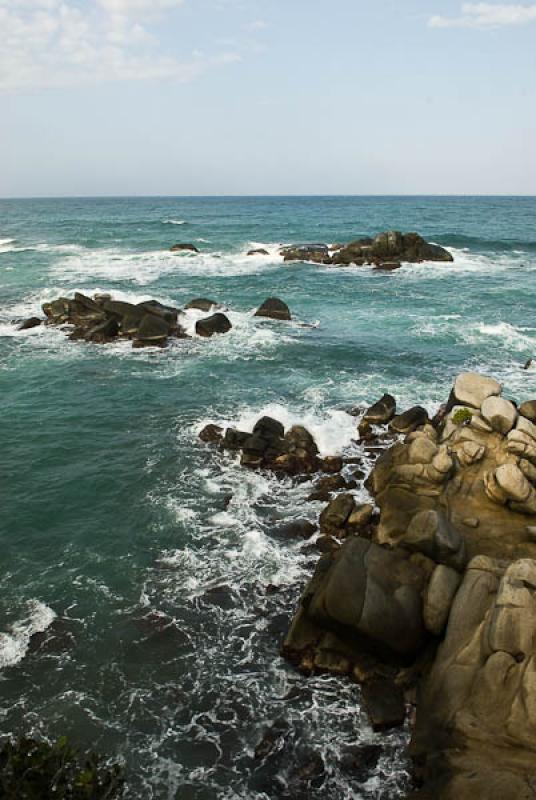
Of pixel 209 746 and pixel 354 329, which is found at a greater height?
pixel 354 329

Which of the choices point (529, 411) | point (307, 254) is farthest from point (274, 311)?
point (307, 254)

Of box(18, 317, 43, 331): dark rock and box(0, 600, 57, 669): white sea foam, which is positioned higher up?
box(18, 317, 43, 331): dark rock

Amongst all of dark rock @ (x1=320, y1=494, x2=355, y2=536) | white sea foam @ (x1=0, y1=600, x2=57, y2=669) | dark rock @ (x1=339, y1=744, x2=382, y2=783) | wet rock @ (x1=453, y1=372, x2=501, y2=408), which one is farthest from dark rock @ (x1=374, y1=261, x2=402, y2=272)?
dark rock @ (x1=339, y1=744, x2=382, y2=783)

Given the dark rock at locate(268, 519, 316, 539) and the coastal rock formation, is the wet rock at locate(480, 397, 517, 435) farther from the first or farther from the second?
the dark rock at locate(268, 519, 316, 539)

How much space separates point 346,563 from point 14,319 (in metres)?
35.4

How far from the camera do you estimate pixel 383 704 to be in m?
12.4

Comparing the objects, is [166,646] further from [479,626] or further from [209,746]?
[479,626]

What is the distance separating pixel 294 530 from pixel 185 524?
3.51m

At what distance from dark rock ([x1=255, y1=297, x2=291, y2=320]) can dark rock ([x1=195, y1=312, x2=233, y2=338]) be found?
448cm

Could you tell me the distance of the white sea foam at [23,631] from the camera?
45.2ft

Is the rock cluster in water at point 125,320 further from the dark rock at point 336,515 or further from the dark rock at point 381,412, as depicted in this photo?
the dark rock at point 336,515

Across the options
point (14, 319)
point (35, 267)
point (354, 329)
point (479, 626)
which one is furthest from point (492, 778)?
point (35, 267)

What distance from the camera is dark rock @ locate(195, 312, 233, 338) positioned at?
3812 cm

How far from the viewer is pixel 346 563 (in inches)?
545
